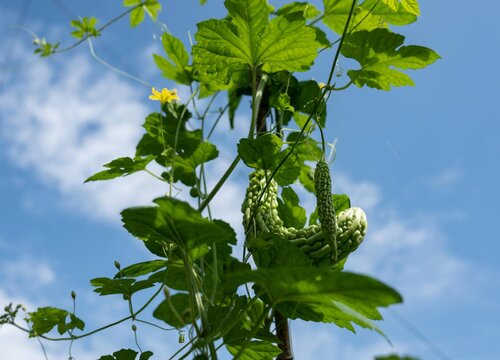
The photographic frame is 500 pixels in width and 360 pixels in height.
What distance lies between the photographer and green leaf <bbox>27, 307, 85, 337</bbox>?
4.41 feet

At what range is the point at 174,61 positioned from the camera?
174cm

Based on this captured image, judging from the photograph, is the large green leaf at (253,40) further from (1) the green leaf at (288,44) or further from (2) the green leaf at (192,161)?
(2) the green leaf at (192,161)

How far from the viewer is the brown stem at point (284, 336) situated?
49.4 inches

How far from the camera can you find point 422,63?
4.12ft

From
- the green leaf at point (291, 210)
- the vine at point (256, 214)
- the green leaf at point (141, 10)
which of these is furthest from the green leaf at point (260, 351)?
the green leaf at point (141, 10)

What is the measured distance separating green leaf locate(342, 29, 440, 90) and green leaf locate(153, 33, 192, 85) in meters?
0.59

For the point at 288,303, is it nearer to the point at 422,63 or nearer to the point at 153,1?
the point at 422,63

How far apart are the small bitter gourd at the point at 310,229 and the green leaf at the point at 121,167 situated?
1.03 feet

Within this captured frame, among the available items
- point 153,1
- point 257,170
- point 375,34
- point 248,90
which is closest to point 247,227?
point 257,170

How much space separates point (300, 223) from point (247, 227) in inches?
8.1

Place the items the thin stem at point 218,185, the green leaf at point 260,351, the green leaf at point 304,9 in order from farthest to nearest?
the green leaf at point 304,9
the thin stem at point 218,185
the green leaf at point 260,351

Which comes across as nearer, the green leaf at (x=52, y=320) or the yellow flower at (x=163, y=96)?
the green leaf at (x=52, y=320)

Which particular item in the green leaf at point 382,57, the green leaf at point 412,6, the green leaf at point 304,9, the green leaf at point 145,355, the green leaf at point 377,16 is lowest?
the green leaf at point 145,355

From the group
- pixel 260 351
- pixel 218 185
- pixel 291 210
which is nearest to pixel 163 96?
pixel 218 185
